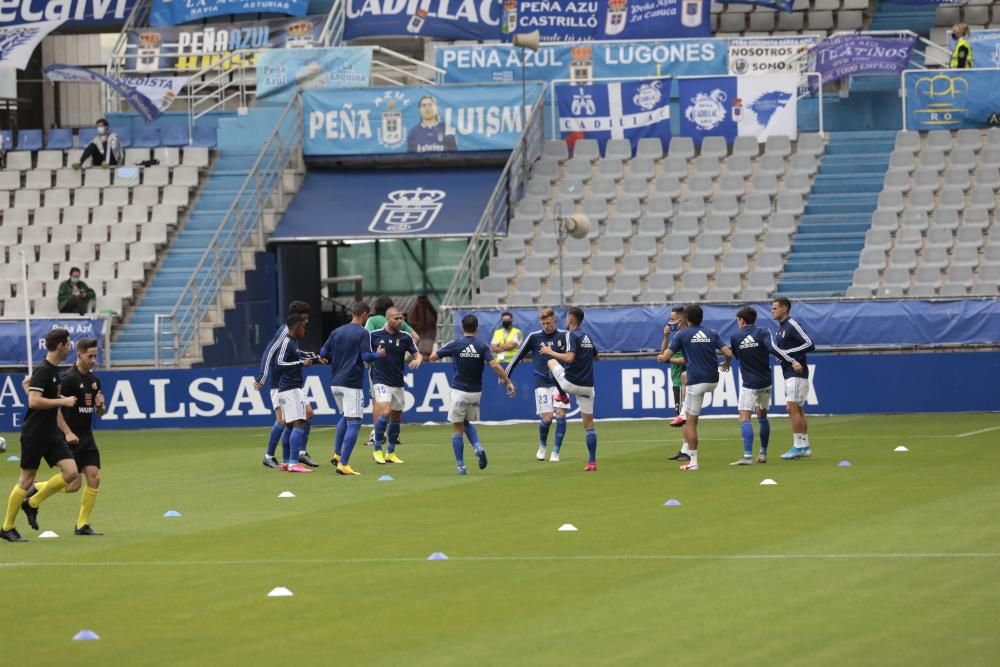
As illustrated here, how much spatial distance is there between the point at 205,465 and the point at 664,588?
14.0 meters

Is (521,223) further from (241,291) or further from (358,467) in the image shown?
(358,467)

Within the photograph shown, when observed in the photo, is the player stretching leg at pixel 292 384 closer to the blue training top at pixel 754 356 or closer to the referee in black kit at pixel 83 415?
the blue training top at pixel 754 356

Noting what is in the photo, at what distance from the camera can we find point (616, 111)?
4131 cm

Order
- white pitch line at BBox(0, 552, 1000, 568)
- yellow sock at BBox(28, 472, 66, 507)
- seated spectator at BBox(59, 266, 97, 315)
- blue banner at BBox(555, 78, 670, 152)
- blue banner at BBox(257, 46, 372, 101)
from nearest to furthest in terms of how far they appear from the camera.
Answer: white pitch line at BBox(0, 552, 1000, 568)
yellow sock at BBox(28, 472, 66, 507)
seated spectator at BBox(59, 266, 97, 315)
blue banner at BBox(555, 78, 670, 152)
blue banner at BBox(257, 46, 372, 101)

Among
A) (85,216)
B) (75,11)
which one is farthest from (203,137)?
(75,11)

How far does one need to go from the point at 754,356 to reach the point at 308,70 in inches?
874

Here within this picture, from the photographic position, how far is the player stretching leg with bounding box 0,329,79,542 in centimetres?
1608

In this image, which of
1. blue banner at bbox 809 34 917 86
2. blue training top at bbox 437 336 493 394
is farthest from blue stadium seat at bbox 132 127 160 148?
blue training top at bbox 437 336 493 394

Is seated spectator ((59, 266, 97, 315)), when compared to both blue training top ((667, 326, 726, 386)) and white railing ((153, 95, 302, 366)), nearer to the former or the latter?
white railing ((153, 95, 302, 366))

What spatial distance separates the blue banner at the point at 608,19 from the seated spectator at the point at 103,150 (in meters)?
9.68

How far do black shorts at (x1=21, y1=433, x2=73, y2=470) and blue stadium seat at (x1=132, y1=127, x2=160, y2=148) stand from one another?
2750cm

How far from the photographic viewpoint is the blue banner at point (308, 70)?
4266 cm

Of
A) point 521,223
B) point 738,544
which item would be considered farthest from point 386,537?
point 521,223

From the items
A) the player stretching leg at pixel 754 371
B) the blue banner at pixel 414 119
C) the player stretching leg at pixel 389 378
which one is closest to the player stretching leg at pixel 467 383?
the player stretching leg at pixel 389 378
